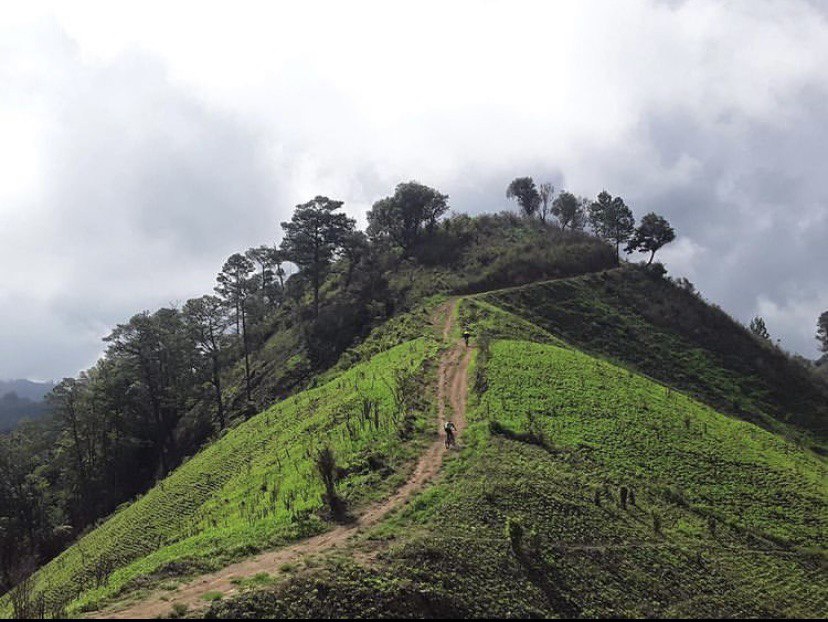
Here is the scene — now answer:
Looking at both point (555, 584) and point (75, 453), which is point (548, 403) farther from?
point (75, 453)

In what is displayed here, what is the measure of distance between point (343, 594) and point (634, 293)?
208 feet

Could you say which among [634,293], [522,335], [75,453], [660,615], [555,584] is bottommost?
[660,615]

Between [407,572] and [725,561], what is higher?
[407,572]

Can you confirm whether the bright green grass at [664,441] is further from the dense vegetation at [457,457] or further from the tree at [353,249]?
the tree at [353,249]

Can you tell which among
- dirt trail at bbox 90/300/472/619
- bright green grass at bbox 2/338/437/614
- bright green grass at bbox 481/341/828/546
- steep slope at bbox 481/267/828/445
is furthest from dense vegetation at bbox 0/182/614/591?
dirt trail at bbox 90/300/472/619

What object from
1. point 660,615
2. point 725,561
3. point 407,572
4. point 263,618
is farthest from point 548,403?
point 263,618

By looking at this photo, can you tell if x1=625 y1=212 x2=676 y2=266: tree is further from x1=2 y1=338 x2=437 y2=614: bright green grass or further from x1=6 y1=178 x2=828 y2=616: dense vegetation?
x1=2 y1=338 x2=437 y2=614: bright green grass

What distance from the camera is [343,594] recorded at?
14898 mm

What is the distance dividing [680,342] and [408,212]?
4216 centimetres

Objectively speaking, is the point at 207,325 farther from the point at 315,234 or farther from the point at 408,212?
the point at 408,212

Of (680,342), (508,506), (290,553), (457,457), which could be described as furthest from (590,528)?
(680,342)

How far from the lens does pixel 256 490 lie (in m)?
28.7

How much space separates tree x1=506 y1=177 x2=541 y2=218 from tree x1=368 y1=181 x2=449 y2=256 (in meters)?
27.1

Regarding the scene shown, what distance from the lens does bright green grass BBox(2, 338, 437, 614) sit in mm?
21016
